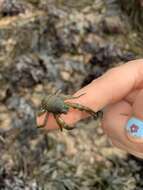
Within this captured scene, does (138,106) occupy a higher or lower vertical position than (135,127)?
higher

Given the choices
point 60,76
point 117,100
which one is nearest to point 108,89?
point 117,100

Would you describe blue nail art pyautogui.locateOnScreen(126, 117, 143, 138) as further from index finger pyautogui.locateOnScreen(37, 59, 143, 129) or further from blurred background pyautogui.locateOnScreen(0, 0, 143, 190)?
blurred background pyautogui.locateOnScreen(0, 0, 143, 190)

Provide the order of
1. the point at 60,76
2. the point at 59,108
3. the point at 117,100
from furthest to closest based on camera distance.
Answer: the point at 60,76, the point at 117,100, the point at 59,108

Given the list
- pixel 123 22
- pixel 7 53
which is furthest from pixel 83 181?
pixel 123 22

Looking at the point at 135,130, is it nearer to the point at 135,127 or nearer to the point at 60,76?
the point at 135,127

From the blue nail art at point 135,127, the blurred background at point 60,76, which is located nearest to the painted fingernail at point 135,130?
the blue nail art at point 135,127

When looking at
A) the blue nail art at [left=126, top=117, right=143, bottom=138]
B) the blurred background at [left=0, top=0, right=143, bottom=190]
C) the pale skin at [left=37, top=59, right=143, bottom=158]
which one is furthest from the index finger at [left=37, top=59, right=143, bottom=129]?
the blurred background at [left=0, top=0, right=143, bottom=190]
